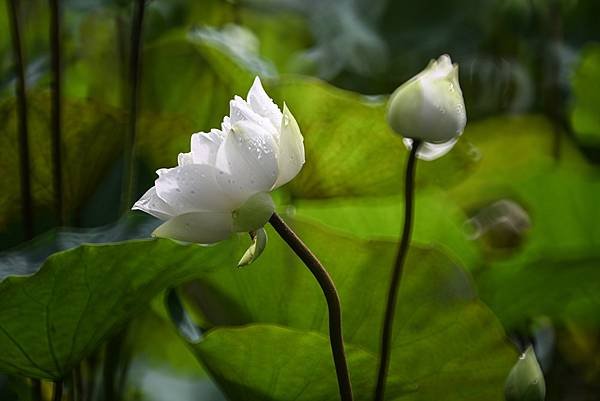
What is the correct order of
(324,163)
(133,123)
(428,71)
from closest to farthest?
(428,71), (133,123), (324,163)

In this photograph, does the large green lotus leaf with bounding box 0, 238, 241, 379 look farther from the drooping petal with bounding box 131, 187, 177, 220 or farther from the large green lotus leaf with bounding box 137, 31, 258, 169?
the large green lotus leaf with bounding box 137, 31, 258, 169

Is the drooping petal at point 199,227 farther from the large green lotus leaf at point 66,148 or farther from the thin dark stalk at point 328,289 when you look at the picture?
the large green lotus leaf at point 66,148

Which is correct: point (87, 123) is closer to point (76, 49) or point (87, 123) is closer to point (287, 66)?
point (76, 49)

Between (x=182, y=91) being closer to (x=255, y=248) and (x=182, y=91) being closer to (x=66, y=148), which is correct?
(x=66, y=148)

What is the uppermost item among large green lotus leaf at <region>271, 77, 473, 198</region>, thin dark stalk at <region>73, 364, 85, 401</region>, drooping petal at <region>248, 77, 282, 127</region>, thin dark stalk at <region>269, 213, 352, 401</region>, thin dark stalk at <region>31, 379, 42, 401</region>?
drooping petal at <region>248, 77, 282, 127</region>

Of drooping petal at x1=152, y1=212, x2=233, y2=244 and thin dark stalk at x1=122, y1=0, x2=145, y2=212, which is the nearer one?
drooping petal at x1=152, y1=212, x2=233, y2=244

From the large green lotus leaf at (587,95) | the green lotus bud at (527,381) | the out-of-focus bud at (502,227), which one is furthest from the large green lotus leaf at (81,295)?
the large green lotus leaf at (587,95)

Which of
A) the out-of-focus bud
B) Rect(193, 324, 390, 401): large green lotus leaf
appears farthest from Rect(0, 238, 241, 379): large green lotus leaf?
the out-of-focus bud

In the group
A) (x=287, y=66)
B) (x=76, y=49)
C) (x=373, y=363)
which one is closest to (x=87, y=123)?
(x=373, y=363)
